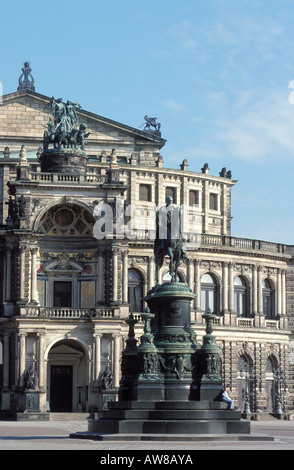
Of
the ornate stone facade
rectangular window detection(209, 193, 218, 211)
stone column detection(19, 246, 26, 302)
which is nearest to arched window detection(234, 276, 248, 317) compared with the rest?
the ornate stone facade

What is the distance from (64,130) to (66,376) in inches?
744

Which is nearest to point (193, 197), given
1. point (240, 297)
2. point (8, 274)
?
point (240, 297)

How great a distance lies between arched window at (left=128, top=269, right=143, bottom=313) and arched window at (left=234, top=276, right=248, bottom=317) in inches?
354

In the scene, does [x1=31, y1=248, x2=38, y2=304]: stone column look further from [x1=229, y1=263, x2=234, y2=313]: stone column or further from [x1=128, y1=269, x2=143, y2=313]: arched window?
[x1=229, y1=263, x2=234, y2=313]: stone column

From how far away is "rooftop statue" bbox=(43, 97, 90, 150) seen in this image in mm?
88500

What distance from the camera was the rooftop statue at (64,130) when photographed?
88.5 metres

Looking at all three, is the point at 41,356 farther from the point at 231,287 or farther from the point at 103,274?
the point at 231,287

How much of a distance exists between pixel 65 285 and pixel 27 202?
26.8ft

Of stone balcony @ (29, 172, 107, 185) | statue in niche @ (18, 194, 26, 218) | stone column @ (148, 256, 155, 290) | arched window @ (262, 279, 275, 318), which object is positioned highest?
stone balcony @ (29, 172, 107, 185)

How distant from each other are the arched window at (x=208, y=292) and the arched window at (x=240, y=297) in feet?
7.30

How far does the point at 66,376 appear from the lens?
86000 mm

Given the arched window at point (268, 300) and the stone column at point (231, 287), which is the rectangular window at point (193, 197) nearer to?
the arched window at point (268, 300)

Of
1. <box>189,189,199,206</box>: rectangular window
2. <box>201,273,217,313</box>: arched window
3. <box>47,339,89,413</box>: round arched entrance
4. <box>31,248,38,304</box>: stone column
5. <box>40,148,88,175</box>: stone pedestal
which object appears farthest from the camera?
<box>189,189,199,206</box>: rectangular window
